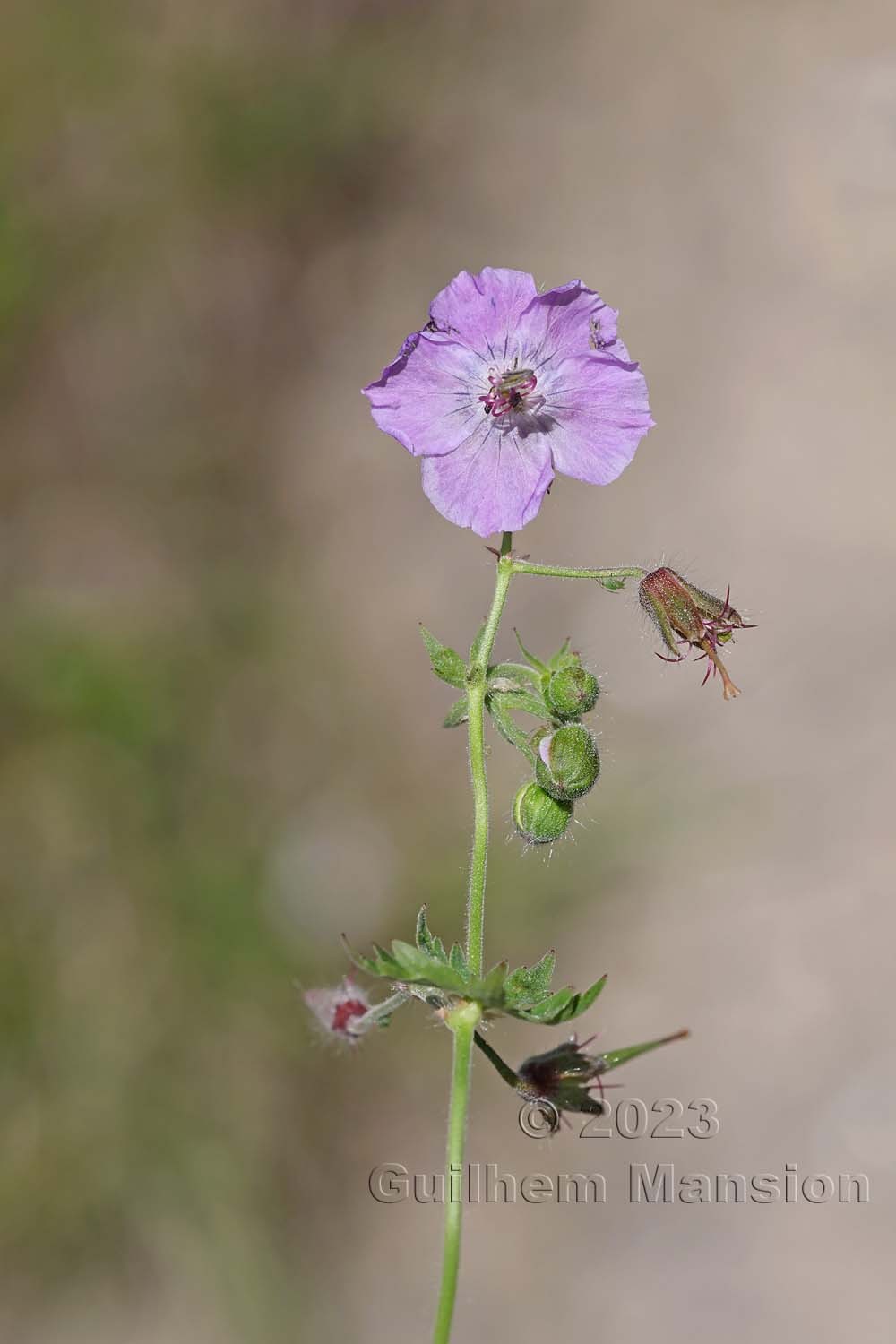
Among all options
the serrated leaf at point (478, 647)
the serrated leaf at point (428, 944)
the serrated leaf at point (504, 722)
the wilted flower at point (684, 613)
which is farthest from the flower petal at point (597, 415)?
the serrated leaf at point (428, 944)

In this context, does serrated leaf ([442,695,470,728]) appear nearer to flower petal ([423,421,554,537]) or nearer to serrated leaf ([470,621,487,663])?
serrated leaf ([470,621,487,663])

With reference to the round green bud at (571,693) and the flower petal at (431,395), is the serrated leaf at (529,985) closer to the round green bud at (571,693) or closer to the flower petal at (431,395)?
the round green bud at (571,693)

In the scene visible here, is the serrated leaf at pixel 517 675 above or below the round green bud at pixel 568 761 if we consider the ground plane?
above

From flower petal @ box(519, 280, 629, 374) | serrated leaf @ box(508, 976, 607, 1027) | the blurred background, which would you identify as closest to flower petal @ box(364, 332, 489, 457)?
flower petal @ box(519, 280, 629, 374)

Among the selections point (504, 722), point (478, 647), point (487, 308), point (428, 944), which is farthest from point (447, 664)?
point (487, 308)

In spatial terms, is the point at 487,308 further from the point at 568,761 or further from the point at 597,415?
the point at 568,761

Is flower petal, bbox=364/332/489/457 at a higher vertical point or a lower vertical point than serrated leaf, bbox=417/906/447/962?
higher
